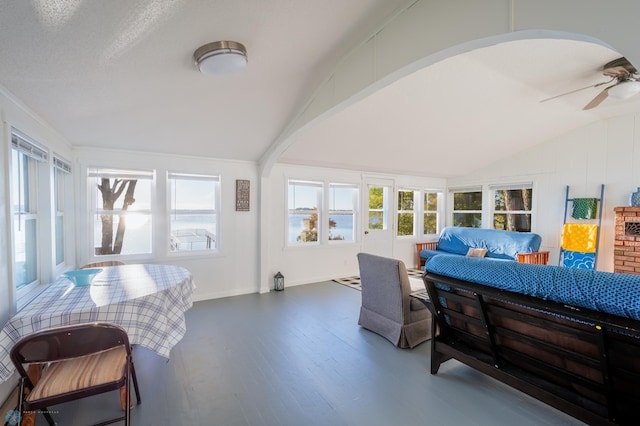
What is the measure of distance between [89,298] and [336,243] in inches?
162

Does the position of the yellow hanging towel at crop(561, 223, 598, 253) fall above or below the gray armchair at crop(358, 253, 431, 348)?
above

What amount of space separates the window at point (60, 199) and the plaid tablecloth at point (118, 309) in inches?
41.4

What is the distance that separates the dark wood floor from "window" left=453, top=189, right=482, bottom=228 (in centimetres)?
462

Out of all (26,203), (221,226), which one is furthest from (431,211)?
(26,203)

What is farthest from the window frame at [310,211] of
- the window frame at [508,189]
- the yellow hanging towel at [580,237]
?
the yellow hanging towel at [580,237]

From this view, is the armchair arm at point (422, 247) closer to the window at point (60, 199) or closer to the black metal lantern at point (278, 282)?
the black metal lantern at point (278, 282)

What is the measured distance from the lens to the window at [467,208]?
6527 mm

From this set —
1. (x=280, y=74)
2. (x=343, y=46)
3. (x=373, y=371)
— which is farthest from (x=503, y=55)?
(x=373, y=371)

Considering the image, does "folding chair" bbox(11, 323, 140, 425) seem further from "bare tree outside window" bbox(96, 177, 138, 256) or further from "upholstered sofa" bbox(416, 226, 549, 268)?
"upholstered sofa" bbox(416, 226, 549, 268)

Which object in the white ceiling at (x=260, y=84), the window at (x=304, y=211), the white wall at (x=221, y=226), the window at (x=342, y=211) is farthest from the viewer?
the window at (x=342, y=211)

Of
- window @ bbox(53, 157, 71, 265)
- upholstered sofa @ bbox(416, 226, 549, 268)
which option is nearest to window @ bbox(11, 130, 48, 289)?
window @ bbox(53, 157, 71, 265)

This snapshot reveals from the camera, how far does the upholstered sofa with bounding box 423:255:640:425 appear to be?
53.9 inches

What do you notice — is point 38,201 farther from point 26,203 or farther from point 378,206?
point 378,206

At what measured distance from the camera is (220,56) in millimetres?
1964
